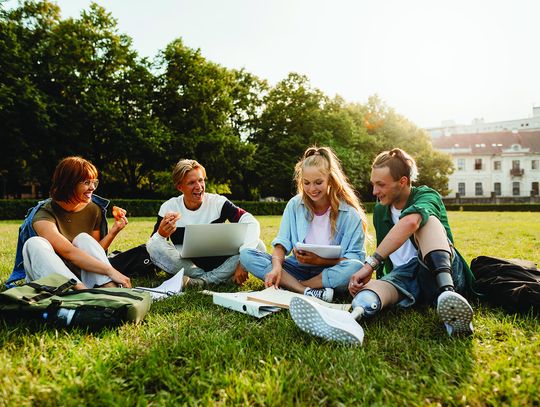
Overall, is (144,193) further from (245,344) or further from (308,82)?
(245,344)

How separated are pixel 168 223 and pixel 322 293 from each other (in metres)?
1.52

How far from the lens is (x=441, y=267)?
2.66 m

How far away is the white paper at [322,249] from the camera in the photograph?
3.39m

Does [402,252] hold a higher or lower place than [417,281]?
higher

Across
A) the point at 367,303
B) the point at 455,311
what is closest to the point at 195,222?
the point at 367,303

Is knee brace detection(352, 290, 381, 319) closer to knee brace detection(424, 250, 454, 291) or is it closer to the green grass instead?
the green grass

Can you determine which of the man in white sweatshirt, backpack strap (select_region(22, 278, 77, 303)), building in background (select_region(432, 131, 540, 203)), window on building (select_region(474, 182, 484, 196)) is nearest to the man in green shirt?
the man in white sweatshirt

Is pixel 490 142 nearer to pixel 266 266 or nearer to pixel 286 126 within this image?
pixel 286 126

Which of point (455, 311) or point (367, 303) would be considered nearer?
point (455, 311)

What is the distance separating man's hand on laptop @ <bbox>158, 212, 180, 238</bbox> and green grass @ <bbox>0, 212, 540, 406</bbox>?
1171 millimetres

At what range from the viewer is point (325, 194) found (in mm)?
3734

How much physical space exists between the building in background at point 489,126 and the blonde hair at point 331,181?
2433 inches

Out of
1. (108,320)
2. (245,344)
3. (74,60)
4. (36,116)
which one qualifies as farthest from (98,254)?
(74,60)

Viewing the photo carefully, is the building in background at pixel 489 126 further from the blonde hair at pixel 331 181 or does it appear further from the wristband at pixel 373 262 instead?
the wristband at pixel 373 262
